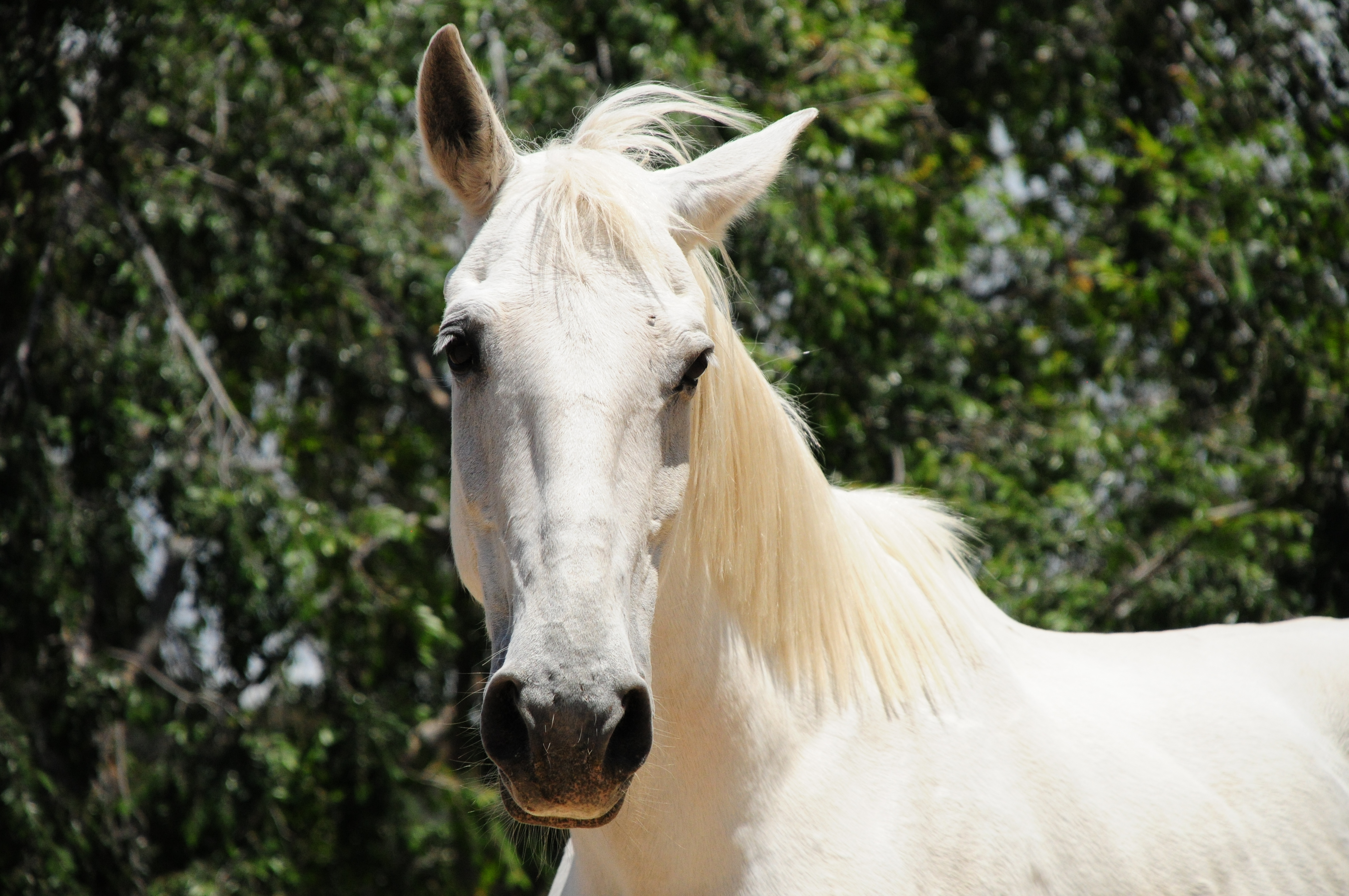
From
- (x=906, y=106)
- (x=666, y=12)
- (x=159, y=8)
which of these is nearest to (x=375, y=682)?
(x=159, y=8)

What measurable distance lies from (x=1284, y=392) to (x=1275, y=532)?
673mm

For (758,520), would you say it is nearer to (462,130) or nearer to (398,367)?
(462,130)

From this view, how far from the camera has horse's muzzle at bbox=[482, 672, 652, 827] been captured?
1325mm

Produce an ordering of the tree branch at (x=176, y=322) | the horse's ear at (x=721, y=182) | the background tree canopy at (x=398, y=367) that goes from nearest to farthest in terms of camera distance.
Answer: the horse's ear at (x=721, y=182) < the background tree canopy at (x=398, y=367) < the tree branch at (x=176, y=322)

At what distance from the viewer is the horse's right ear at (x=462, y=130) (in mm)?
1780

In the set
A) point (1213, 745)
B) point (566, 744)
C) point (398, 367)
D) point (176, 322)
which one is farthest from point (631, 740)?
point (398, 367)

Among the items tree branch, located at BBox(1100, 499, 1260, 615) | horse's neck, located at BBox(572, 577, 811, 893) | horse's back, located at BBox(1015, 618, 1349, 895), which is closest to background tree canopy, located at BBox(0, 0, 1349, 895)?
tree branch, located at BBox(1100, 499, 1260, 615)

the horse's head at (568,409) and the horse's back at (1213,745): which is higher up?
the horse's head at (568,409)

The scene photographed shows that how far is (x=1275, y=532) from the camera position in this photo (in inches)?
191

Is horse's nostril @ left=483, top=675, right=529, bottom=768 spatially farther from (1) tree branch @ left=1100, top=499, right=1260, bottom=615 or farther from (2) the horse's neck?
(1) tree branch @ left=1100, top=499, right=1260, bottom=615

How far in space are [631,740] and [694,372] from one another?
1.96 feet

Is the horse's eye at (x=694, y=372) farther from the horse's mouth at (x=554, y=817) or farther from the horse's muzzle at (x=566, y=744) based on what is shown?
the horse's mouth at (x=554, y=817)

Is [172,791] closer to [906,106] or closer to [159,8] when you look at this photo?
[159,8]

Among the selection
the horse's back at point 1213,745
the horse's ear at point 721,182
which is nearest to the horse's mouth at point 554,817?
the horse's ear at point 721,182
